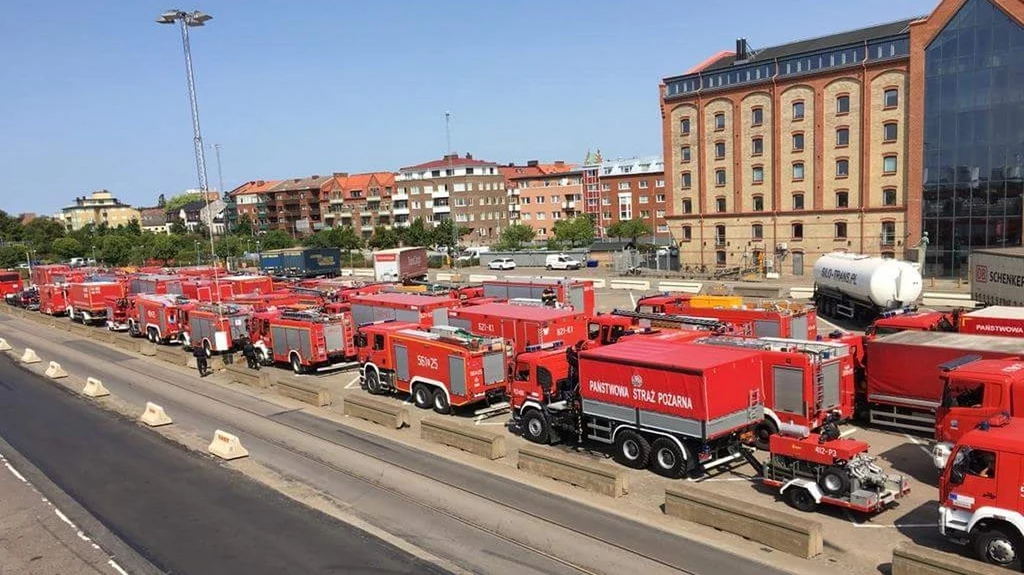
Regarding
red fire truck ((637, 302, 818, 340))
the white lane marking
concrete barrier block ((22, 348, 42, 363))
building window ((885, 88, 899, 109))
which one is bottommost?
the white lane marking

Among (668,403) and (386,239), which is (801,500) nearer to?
(668,403)

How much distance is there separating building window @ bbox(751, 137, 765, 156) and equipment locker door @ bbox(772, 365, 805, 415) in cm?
5251

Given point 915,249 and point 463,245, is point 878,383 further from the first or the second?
point 463,245

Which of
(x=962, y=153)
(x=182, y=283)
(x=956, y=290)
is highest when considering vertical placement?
(x=962, y=153)

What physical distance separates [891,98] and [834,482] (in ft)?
177

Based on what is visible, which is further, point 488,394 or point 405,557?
point 488,394

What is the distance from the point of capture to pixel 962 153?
2202 inches

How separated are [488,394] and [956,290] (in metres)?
43.4

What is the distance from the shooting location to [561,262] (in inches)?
3319

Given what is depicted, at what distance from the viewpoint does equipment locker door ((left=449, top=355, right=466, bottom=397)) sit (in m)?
24.8

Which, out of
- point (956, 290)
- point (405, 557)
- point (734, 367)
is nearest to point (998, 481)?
point (734, 367)

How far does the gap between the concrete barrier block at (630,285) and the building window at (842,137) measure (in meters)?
20.9

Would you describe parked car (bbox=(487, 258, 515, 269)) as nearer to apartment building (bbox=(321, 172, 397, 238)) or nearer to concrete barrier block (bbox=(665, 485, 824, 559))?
apartment building (bbox=(321, 172, 397, 238))

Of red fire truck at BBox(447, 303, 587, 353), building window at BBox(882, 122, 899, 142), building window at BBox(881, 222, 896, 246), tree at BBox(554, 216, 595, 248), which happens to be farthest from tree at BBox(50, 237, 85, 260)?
building window at BBox(882, 122, 899, 142)
